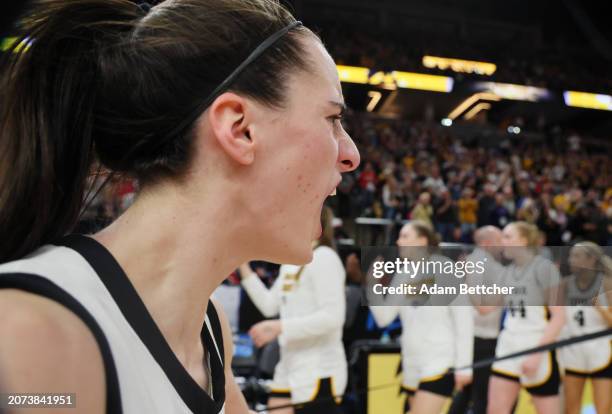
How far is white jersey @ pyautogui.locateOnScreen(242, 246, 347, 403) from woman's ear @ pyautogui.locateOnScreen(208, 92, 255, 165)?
198 centimetres

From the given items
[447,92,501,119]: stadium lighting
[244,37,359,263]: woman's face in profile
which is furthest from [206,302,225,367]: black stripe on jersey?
[447,92,501,119]: stadium lighting

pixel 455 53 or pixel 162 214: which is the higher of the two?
pixel 455 53

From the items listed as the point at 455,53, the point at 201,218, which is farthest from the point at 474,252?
the point at 455,53

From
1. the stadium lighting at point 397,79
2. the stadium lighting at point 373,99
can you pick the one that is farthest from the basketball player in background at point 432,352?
the stadium lighting at point 373,99

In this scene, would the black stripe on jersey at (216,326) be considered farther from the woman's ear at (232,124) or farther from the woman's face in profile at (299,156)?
the woman's ear at (232,124)

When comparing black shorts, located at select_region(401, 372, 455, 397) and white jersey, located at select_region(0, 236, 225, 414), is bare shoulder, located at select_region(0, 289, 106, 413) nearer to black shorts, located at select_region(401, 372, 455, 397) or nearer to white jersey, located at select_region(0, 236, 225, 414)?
white jersey, located at select_region(0, 236, 225, 414)

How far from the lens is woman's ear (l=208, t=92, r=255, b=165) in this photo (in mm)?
682

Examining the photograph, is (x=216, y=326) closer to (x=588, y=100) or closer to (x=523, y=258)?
(x=523, y=258)

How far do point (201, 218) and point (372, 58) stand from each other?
1489cm

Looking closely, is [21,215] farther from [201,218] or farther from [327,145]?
[327,145]

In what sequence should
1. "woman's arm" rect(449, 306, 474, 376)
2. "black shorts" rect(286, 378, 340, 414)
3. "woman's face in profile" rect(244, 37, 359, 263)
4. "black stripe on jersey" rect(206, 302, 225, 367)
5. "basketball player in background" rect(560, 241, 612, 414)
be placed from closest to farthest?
1. "woman's face in profile" rect(244, 37, 359, 263)
2. "black stripe on jersey" rect(206, 302, 225, 367)
3. "black shorts" rect(286, 378, 340, 414)
4. "woman's arm" rect(449, 306, 474, 376)
5. "basketball player in background" rect(560, 241, 612, 414)

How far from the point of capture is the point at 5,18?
445mm

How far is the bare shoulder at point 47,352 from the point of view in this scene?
0.47 meters

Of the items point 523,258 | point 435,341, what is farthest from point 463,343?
point 523,258
